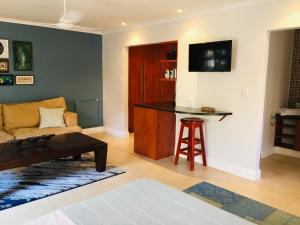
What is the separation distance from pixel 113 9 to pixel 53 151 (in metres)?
2.18

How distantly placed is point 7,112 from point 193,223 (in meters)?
4.04

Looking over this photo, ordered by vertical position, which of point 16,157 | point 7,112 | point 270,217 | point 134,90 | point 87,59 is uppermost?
point 87,59

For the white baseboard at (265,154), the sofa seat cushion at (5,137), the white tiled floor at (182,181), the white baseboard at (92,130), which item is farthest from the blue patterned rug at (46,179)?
the white baseboard at (265,154)

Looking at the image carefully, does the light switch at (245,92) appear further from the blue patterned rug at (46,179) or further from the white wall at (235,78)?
the blue patterned rug at (46,179)

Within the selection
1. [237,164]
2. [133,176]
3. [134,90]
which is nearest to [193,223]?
[133,176]

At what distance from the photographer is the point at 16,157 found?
2.89m

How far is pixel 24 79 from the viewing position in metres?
4.83

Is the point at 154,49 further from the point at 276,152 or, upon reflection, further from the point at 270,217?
the point at 270,217

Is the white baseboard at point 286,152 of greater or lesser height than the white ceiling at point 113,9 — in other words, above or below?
below

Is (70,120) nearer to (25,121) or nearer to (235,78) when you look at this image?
(25,121)

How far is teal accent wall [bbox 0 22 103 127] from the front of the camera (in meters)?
4.75

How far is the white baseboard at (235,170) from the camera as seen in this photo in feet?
11.4

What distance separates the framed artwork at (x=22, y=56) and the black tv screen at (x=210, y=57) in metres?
3.06

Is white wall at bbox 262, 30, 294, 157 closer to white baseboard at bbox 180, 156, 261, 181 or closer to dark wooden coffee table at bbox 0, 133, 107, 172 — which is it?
white baseboard at bbox 180, 156, 261, 181
